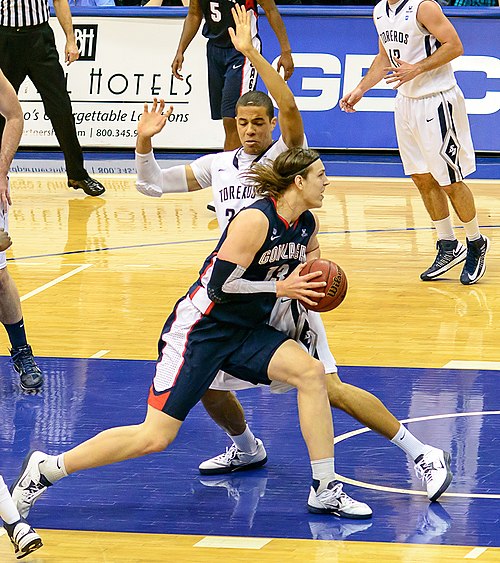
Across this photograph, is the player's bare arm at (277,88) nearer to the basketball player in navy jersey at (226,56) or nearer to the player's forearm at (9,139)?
the player's forearm at (9,139)

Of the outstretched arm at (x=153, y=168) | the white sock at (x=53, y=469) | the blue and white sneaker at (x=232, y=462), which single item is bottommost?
the blue and white sneaker at (x=232, y=462)

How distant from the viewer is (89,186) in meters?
12.9

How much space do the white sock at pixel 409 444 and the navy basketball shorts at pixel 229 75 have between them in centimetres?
584

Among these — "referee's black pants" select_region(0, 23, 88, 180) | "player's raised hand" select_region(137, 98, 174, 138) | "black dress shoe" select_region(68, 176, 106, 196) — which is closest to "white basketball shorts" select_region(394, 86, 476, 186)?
"player's raised hand" select_region(137, 98, 174, 138)

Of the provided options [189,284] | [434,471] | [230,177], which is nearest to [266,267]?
[230,177]

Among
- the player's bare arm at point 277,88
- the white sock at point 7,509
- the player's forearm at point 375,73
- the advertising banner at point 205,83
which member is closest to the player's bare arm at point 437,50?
the player's forearm at point 375,73

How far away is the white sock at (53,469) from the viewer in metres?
5.39

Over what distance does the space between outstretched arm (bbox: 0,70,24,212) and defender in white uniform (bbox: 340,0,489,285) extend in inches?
126

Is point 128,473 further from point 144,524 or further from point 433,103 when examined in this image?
point 433,103

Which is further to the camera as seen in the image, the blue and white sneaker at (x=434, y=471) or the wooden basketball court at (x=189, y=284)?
the blue and white sneaker at (x=434, y=471)

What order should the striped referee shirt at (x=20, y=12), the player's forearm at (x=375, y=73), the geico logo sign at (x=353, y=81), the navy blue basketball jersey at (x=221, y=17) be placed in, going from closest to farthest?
the player's forearm at (x=375, y=73) → the navy blue basketball jersey at (x=221, y=17) → the striped referee shirt at (x=20, y=12) → the geico logo sign at (x=353, y=81)

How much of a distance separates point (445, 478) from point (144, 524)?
49.7 inches

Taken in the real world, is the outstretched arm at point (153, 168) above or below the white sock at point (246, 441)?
above

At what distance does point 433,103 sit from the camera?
9344mm
